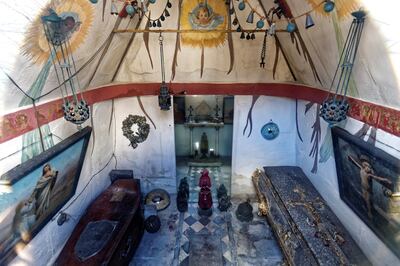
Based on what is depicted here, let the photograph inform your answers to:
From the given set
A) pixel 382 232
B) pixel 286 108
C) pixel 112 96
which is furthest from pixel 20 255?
pixel 286 108

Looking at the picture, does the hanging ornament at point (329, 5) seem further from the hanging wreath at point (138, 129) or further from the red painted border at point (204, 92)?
the hanging wreath at point (138, 129)

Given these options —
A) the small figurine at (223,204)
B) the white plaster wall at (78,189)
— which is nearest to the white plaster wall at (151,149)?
the white plaster wall at (78,189)

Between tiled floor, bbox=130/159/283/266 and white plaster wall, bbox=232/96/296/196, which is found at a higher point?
white plaster wall, bbox=232/96/296/196

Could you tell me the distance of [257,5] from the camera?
3.96 metres

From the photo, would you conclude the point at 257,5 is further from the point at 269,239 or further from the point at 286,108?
the point at 269,239

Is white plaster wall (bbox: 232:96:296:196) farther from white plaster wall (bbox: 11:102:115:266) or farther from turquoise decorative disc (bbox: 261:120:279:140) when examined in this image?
white plaster wall (bbox: 11:102:115:266)

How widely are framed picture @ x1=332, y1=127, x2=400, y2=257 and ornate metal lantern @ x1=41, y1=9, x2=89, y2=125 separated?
131 inches

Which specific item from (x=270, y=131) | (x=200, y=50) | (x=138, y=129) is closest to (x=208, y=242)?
(x=270, y=131)

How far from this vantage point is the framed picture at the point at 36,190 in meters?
2.55

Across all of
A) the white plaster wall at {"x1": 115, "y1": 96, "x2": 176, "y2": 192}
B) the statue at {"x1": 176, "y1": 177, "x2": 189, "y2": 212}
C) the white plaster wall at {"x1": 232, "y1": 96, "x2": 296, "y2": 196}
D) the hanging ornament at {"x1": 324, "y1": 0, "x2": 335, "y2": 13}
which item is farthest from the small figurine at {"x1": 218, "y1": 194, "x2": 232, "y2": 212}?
the hanging ornament at {"x1": 324, "y1": 0, "x2": 335, "y2": 13}

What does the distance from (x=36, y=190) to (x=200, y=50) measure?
3258 mm

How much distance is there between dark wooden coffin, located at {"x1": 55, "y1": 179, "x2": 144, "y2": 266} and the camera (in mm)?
3394

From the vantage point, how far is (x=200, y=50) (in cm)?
454

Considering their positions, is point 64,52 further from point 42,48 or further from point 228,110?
point 228,110
